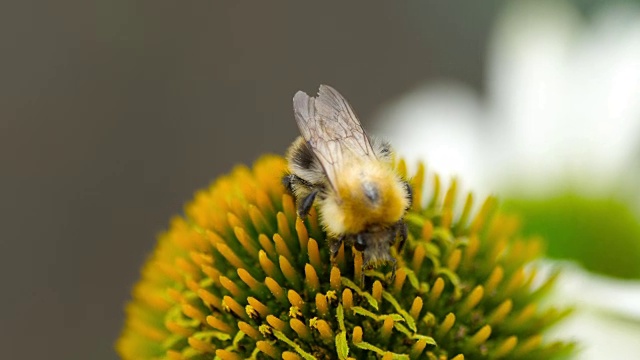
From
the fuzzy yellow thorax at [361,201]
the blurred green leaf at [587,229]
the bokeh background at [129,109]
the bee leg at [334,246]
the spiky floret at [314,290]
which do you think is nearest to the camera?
the fuzzy yellow thorax at [361,201]

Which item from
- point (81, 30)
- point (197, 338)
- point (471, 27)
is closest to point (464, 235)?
point (197, 338)

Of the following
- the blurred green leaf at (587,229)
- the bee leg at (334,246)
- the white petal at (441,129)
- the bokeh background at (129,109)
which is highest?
the bokeh background at (129,109)

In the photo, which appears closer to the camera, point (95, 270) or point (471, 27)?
point (471, 27)

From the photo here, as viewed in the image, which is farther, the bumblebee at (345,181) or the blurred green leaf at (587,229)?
the blurred green leaf at (587,229)

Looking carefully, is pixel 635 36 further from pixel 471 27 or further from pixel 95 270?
pixel 95 270

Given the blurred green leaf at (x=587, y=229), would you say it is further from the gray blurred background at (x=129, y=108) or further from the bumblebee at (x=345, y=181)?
the gray blurred background at (x=129, y=108)

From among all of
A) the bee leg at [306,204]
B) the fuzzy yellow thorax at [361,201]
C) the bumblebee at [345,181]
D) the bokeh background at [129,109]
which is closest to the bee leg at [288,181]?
the bumblebee at [345,181]
